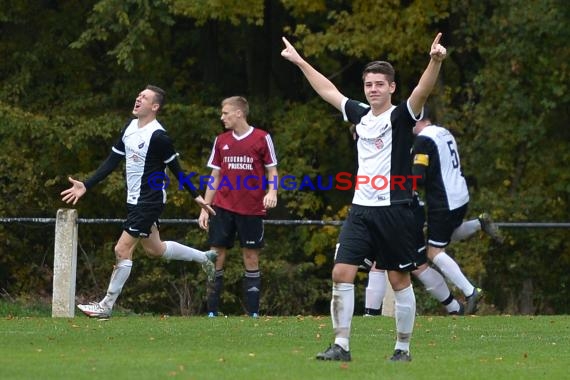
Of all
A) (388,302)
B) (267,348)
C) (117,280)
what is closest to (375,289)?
(388,302)

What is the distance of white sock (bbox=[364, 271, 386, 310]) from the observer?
611 inches

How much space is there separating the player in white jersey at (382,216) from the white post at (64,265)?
6077 millimetres

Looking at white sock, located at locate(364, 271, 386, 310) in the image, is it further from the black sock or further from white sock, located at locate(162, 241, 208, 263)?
white sock, located at locate(162, 241, 208, 263)

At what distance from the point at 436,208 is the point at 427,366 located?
5743 millimetres

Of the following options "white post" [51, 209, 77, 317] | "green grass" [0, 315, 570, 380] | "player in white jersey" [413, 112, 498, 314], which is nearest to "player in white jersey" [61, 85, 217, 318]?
"green grass" [0, 315, 570, 380]

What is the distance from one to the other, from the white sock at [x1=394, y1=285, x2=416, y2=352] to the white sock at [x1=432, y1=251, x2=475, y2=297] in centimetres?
536

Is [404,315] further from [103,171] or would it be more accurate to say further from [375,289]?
[375,289]

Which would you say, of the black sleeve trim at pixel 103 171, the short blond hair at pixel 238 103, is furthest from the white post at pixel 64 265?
the short blond hair at pixel 238 103

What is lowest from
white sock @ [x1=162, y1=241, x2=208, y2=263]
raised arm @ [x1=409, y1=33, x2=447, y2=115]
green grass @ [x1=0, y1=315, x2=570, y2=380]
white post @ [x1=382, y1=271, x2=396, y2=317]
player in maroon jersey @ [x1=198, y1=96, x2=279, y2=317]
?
white post @ [x1=382, y1=271, x2=396, y2=317]

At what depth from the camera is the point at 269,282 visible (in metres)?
23.2

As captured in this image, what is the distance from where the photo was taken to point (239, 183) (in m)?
14.8

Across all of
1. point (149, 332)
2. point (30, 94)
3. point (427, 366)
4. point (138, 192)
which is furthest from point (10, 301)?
point (427, 366)

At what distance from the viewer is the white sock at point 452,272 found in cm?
1516

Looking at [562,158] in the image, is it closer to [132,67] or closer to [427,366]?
[132,67]
